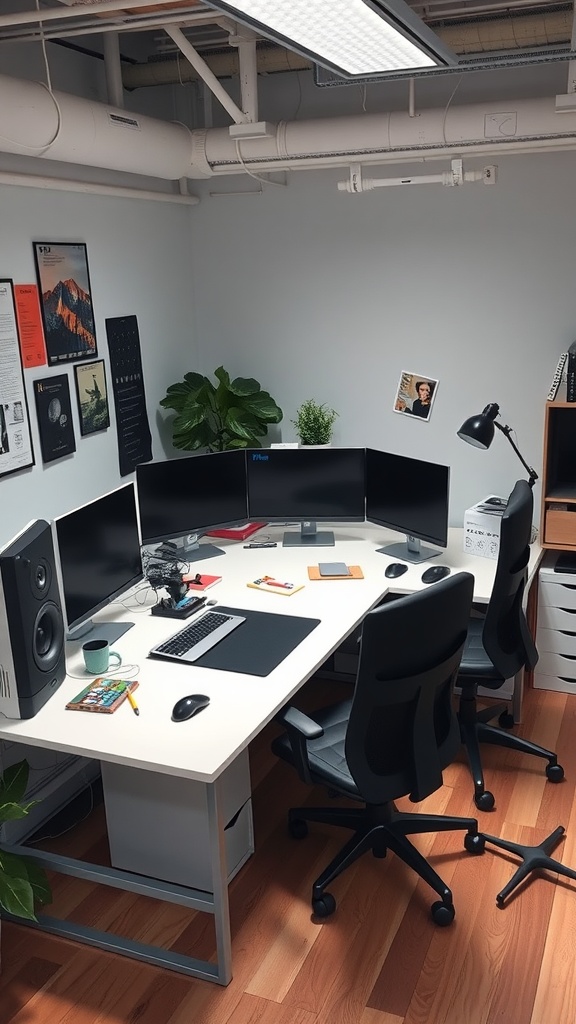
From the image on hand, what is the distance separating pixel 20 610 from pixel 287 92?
2.99m

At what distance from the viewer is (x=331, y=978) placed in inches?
101

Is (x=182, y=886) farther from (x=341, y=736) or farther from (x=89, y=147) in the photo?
(x=89, y=147)

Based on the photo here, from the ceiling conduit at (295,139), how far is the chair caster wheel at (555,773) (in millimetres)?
2517

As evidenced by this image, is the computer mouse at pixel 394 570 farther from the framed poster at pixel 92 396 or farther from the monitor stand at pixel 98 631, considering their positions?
the framed poster at pixel 92 396

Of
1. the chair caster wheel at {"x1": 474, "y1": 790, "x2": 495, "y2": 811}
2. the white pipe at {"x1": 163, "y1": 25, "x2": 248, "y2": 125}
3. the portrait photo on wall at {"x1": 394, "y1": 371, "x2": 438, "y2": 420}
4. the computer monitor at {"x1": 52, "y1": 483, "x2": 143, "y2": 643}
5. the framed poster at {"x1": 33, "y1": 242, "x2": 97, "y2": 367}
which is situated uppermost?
the white pipe at {"x1": 163, "y1": 25, "x2": 248, "y2": 125}

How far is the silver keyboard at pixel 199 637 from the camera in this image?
2.94 m

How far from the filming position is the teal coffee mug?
9.32ft

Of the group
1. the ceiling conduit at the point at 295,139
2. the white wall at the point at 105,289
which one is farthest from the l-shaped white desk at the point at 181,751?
the ceiling conduit at the point at 295,139

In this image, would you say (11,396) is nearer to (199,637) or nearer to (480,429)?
(199,637)

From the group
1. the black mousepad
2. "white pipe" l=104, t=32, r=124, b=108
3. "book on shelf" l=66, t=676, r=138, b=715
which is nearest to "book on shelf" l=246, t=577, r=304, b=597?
the black mousepad

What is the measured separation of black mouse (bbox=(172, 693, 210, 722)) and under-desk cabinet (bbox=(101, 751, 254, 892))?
0.31 meters

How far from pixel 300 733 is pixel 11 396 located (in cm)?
171

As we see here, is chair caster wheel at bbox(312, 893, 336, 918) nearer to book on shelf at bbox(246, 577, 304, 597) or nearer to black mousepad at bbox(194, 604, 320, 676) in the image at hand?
black mousepad at bbox(194, 604, 320, 676)

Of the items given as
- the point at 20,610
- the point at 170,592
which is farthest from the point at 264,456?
the point at 20,610
